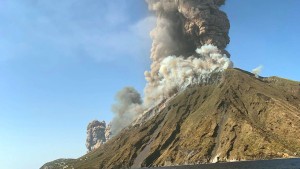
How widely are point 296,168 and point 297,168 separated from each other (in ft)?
1.53

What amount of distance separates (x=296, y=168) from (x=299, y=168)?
1.39 meters

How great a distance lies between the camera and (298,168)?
180m

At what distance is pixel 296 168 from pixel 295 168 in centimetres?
52

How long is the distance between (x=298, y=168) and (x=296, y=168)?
3.13ft

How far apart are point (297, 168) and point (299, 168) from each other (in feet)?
3.09

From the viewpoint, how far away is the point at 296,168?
179875 mm

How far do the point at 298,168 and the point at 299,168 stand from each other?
0.59 m

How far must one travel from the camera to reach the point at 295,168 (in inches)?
7096

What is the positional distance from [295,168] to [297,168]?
95 cm

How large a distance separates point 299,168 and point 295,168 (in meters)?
1.89

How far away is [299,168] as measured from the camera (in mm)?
179250

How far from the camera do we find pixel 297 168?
180m
